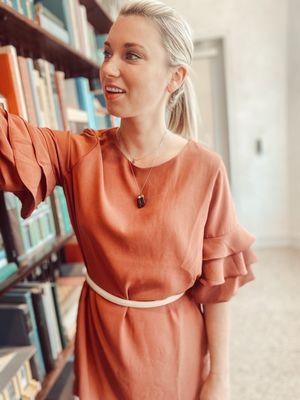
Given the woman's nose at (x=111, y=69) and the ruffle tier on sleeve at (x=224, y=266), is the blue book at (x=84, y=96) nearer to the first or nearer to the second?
the woman's nose at (x=111, y=69)

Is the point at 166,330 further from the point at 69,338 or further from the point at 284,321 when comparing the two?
the point at 284,321

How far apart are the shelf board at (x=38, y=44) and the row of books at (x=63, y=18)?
6 cm

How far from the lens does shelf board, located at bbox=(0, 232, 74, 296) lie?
863mm

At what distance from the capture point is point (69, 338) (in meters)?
1.29

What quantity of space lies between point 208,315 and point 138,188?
40cm

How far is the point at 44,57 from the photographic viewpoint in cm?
133

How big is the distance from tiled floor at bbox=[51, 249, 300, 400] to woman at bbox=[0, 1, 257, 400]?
2.56ft

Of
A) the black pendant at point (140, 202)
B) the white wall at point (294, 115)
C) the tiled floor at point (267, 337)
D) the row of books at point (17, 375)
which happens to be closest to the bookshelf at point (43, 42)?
the black pendant at point (140, 202)

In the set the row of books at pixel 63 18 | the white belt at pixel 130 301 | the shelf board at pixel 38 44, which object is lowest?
the white belt at pixel 130 301

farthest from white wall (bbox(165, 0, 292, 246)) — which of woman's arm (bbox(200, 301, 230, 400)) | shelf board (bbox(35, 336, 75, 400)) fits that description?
woman's arm (bbox(200, 301, 230, 400))

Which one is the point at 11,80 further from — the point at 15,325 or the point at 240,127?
the point at 240,127

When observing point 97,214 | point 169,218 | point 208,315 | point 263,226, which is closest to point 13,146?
point 97,214

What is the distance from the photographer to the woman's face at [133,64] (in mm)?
649

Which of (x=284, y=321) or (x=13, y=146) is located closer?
(x=13, y=146)
